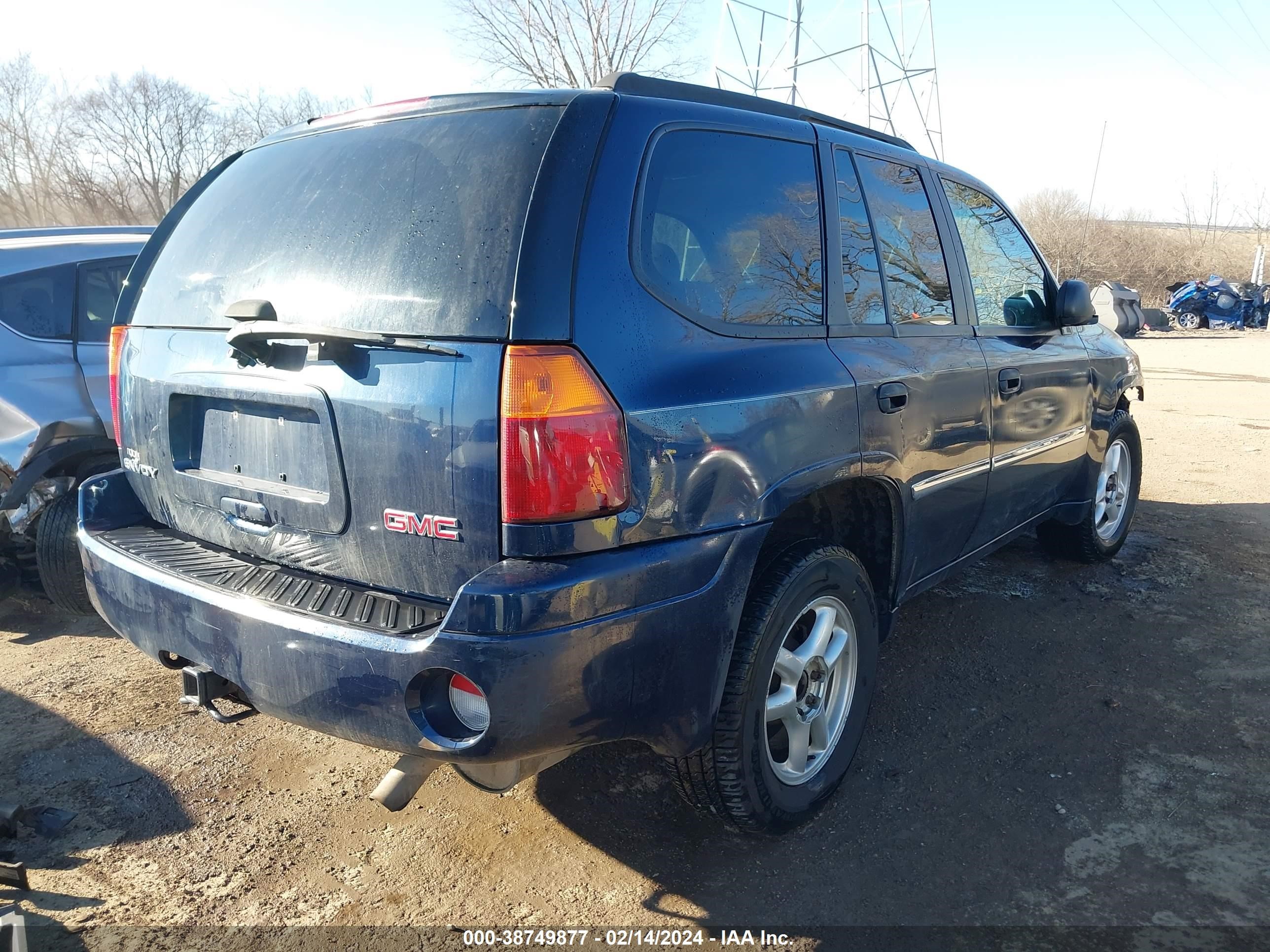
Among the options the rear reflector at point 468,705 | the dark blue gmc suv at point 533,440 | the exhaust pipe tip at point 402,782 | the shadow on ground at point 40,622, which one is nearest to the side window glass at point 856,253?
the dark blue gmc suv at point 533,440

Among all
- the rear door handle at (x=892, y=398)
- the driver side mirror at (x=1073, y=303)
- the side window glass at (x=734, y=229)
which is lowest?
the rear door handle at (x=892, y=398)

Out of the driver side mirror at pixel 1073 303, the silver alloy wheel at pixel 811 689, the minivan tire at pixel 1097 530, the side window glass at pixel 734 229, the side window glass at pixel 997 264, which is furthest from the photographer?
the minivan tire at pixel 1097 530

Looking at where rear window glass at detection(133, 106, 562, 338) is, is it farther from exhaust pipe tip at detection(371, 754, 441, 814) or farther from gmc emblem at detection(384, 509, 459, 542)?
exhaust pipe tip at detection(371, 754, 441, 814)

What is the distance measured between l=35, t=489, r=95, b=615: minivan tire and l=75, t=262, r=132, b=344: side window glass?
85 cm

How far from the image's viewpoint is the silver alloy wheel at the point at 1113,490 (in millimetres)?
4938

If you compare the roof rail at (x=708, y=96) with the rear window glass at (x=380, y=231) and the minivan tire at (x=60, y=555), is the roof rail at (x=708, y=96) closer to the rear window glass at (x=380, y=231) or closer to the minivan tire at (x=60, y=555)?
the rear window glass at (x=380, y=231)

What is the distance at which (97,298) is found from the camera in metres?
4.38

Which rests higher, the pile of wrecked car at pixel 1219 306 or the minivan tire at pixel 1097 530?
the pile of wrecked car at pixel 1219 306

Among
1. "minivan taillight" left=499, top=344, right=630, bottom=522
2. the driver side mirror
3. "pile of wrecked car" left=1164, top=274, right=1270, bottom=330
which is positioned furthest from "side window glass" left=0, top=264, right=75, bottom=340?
"pile of wrecked car" left=1164, top=274, right=1270, bottom=330

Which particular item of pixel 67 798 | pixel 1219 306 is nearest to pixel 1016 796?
pixel 67 798

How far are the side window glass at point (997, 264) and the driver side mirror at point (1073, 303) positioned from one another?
0.30 ft

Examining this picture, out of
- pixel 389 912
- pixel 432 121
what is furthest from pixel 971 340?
pixel 389 912

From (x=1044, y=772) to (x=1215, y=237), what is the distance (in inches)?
2210

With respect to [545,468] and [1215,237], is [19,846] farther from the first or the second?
[1215,237]
